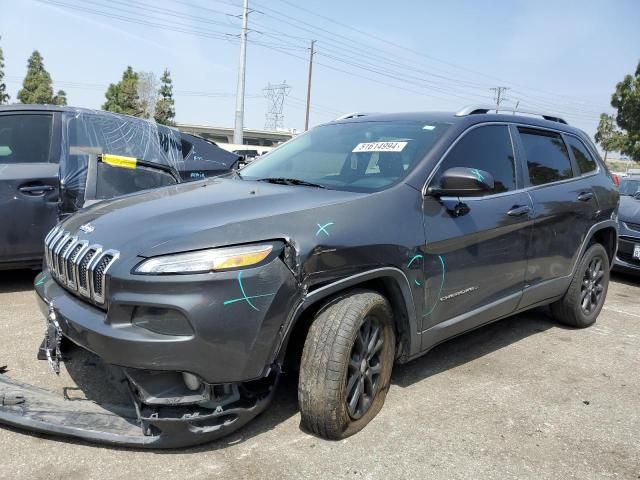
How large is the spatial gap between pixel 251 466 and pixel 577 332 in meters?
3.51

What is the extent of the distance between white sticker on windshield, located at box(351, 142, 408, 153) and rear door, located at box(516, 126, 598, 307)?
114 cm

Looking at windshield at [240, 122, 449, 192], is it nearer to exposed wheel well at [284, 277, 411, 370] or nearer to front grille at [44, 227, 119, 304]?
exposed wheel well at [284, 277, 411, 370]

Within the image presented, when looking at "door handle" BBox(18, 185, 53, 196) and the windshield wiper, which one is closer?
the windshield wiper

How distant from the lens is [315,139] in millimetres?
3986

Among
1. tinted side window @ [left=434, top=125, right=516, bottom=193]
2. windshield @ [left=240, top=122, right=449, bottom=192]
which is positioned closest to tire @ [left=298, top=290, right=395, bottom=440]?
windshield @ [left=240, top=122, right=449, bottom=192]

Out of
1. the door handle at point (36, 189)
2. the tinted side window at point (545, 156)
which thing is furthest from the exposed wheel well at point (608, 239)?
the door handle at point (36, 189)

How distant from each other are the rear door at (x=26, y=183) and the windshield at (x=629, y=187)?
8392 mm

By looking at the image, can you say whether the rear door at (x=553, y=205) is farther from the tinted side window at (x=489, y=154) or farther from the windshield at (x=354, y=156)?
the windshield at (x=354, y=156)

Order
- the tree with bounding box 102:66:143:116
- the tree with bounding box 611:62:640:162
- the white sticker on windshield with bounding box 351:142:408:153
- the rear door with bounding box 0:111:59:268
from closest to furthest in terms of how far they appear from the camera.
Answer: the white sticker on windshield with bounding box 351:142:408:153, the rear door with bounding box 0:111:59:268, the tree with bounding box 611:62:640:162, the tree with bounding box 102:66:143:116

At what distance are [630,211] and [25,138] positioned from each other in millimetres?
7368

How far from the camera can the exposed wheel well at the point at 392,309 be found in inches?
107

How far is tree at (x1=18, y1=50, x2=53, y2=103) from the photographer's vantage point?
121 feet

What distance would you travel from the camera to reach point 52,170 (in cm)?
493

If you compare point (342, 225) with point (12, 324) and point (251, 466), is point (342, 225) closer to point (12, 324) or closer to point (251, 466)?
point (251, 466)
